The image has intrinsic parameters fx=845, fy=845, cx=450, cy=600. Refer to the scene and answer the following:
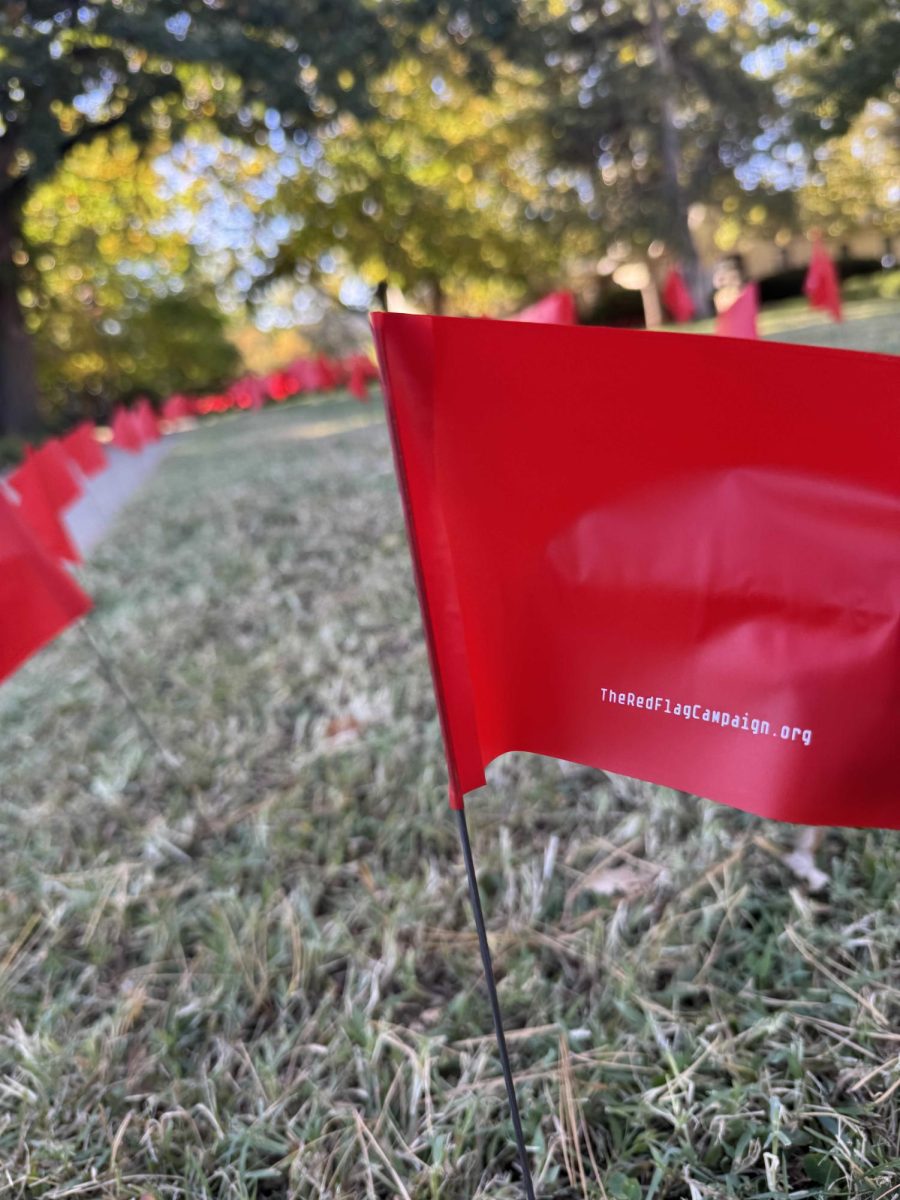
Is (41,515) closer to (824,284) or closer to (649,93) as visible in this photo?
(649,93)

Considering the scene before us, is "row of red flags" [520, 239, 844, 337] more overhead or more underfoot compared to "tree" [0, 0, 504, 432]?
more underfoot

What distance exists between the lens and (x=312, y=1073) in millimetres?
1446

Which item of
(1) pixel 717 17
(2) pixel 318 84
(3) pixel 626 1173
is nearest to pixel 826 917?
(3) pixel 626 1173

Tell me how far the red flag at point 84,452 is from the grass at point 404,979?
576cm

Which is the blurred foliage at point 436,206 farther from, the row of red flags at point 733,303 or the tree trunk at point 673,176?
the row of red flags at point 733,303

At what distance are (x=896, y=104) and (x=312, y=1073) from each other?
8.34 feet

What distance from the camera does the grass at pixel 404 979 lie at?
1.25 meters

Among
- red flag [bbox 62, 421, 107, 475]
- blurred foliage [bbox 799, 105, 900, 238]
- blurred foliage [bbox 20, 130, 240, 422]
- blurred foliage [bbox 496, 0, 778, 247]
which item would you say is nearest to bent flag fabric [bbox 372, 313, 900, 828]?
blurred foliage [bbox 799, 105, 900, 238]

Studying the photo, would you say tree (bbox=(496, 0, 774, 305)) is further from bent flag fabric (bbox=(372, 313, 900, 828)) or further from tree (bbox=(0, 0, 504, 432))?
bent flag fabric (bbox=(372, 313, 900, 828))

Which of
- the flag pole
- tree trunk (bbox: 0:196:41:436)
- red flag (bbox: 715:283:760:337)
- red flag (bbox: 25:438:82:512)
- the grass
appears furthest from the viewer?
tree trunk (bbox: 0:196:41:436)

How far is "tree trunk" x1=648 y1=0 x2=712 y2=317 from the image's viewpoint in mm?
4591

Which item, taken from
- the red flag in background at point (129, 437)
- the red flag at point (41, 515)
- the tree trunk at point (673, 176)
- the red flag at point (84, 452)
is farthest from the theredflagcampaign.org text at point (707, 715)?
the red flag in background at point (129, 437)

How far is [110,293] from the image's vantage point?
2397 centimetres

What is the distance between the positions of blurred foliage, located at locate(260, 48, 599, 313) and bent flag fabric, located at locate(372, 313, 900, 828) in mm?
13542
